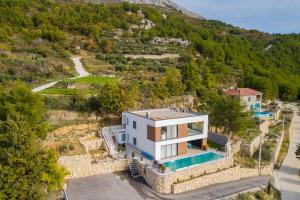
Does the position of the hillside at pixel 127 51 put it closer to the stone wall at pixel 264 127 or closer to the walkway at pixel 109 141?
the stone wall at pixel 264 127

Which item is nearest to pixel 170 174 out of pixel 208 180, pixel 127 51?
pixel 208 180

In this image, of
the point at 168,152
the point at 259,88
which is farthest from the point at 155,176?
the point at 259,88

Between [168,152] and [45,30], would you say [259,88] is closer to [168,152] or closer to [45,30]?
[168,152]

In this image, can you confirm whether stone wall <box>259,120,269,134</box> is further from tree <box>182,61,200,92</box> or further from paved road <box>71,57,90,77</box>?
paved road <box>71,57,90,77</box>

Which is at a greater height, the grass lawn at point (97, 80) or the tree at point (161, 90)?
the grass lawn at point (97, 80)

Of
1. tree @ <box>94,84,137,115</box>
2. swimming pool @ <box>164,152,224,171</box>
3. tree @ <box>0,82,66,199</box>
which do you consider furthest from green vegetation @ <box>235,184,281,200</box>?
tree @ <box>94,84,137,115</box>

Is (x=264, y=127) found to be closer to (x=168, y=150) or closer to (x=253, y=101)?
(x=253, y=101)

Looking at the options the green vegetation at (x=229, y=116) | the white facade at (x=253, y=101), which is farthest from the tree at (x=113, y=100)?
the white facade at (x=253, y=101)
